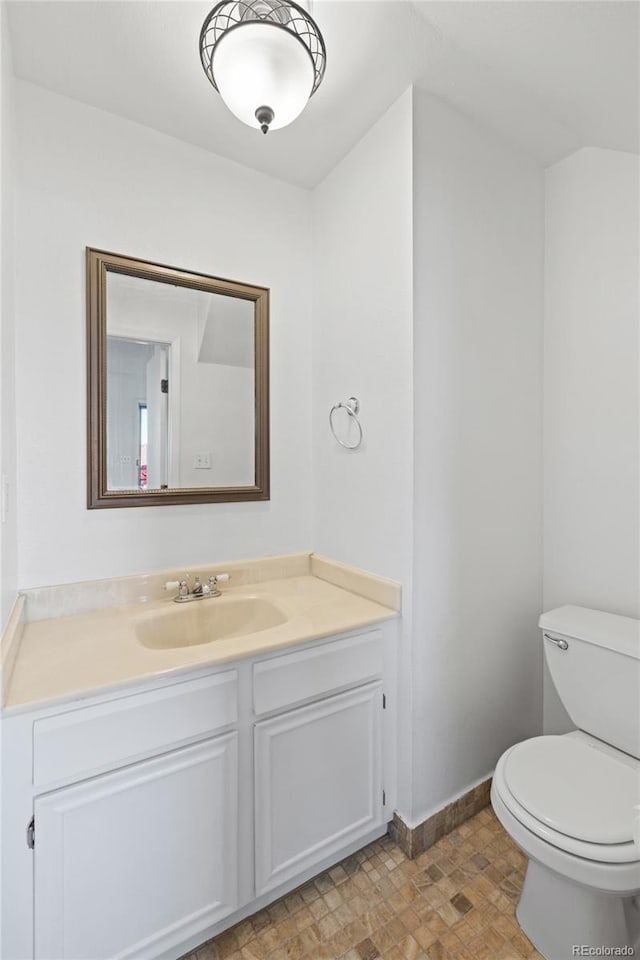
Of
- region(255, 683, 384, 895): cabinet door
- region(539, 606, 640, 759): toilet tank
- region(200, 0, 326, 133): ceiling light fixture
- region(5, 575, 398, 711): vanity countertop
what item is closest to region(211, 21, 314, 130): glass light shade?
region(200, 0, 326, 133): ceiling light fixture

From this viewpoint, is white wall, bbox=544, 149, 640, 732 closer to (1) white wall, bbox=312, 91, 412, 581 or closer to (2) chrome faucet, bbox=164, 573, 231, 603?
(1) white wall, bbox=312, 91, 412, 581

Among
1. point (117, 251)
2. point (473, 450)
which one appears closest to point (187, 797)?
point (473, 450)

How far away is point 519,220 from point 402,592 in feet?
4.92

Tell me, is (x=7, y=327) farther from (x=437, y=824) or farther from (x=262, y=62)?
(x=437, y=824)

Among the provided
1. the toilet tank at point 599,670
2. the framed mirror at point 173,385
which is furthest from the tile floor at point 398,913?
the framed mirror at point 173,385

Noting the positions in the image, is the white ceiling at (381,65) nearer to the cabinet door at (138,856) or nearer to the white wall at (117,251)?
the white wall at (117,251)

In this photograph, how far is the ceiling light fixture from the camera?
1.00 meters

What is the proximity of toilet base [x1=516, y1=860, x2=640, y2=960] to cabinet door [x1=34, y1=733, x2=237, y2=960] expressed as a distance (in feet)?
2.68

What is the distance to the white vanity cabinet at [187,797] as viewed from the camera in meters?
0.95

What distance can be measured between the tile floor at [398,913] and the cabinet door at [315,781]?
0.10 m

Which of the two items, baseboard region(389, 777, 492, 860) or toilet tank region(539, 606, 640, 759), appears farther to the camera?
baseboard region(389, 777, 492, 860)

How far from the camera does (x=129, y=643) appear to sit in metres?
1.25

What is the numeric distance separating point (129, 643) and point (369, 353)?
1237mm

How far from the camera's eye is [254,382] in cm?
187
